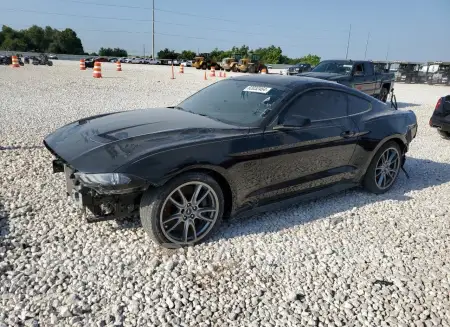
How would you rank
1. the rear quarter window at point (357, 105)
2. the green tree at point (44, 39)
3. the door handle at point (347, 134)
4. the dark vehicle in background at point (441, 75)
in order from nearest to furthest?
the door handle at point (347, 134)
the rear quarter window at point (357, 105)
the dark vehicle in background at point (441, 75)
the green tree at point (44, 39)

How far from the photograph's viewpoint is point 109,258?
2.97 m

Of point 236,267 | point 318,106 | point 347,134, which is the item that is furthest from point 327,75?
point 236,267

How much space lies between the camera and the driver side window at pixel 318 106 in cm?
377

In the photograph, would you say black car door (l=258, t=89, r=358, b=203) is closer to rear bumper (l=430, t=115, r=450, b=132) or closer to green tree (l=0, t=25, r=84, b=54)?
rear bumper (l=430, t=115, r=450, b=132)

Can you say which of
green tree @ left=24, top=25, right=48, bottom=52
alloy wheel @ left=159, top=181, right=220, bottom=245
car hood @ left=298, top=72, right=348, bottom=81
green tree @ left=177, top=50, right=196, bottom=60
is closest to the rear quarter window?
alloy wheel @ left=159, top=181, right=220, bottom=245

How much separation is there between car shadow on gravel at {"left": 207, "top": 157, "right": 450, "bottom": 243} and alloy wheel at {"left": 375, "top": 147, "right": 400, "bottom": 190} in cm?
16

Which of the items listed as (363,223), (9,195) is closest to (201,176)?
(363,223)

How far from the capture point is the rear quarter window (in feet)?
14.5

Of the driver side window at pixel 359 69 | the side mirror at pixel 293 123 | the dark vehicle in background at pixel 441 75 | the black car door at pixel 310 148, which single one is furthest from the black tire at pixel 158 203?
the dark vehicle in background at pixel 441 75

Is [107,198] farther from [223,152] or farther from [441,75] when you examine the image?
[441,75]

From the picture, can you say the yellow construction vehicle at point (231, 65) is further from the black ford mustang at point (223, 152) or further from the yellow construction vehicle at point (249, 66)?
the black ford mustang at point (223, 152)

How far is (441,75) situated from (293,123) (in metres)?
32.2

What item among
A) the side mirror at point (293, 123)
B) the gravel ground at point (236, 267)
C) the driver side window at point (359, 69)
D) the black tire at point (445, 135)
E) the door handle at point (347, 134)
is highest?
the driver side window at point (359, 69)

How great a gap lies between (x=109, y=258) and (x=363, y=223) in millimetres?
2612
